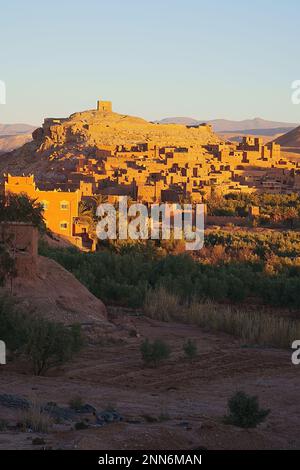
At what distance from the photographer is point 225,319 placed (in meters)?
20.5

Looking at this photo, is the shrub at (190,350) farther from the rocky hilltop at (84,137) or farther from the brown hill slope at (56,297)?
the rocky hilltop at (84,137)

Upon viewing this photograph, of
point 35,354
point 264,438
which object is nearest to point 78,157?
point 35,354

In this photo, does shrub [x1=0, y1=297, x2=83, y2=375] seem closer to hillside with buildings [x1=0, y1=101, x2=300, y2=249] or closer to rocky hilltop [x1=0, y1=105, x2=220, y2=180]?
hillside with buildings [x1=0, y1=101, x2=300, y2=249]

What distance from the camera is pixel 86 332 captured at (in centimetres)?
1833

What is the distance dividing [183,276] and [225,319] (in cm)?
553

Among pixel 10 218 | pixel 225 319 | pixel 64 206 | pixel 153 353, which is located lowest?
pixel 225 319

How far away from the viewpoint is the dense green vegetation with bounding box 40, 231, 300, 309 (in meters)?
23.9

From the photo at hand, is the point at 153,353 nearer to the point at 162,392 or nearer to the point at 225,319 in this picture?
the point at 162,392

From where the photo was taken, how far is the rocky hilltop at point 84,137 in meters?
78.6

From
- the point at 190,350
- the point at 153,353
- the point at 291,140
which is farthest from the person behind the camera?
the point at 291,140

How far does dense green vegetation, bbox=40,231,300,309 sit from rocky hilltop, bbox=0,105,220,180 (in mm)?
43150

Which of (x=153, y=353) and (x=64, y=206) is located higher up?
(x=64, y=206)

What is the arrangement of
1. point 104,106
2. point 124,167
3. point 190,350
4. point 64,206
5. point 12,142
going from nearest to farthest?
point 190,350 < point 64,206 < point 124,167 < point 104,106 < point 12,142

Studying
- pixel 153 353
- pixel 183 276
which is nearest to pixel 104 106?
pixel 183 276
